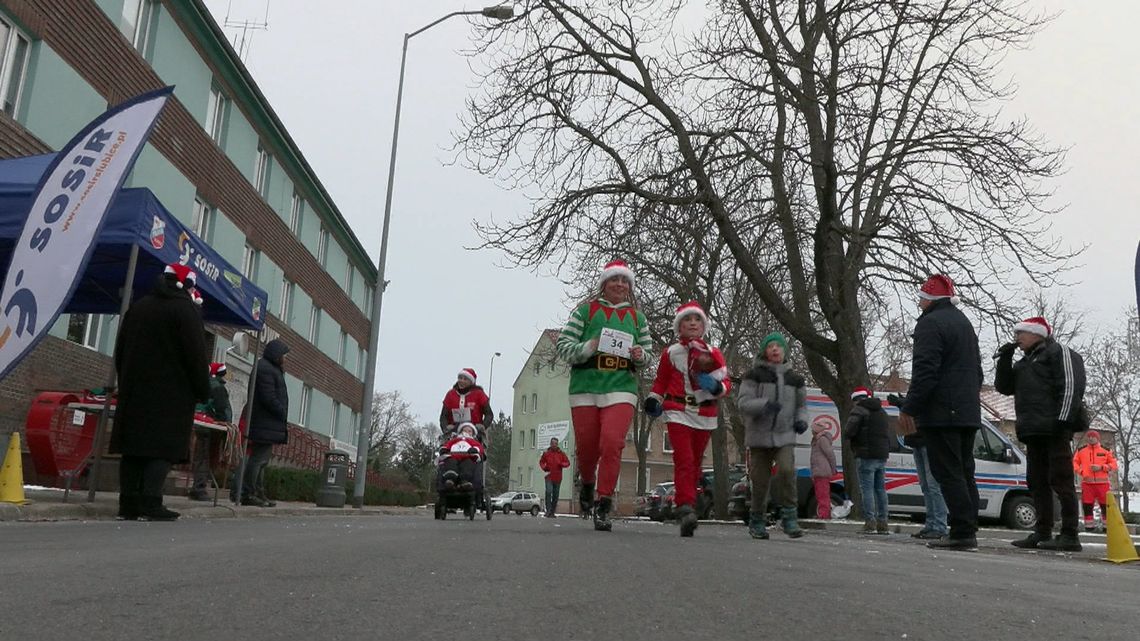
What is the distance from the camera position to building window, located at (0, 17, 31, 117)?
13.9 metres

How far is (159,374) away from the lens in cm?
776

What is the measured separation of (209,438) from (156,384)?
461 centimetres

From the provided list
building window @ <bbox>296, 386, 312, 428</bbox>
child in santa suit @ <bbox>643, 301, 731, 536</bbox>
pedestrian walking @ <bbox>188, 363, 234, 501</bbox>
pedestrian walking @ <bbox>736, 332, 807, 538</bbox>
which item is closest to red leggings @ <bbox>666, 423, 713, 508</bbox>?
child in santa suit @ <bbox>643, 301, 731, 536</bbox>

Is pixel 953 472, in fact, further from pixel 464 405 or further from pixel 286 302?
pixel 286 302

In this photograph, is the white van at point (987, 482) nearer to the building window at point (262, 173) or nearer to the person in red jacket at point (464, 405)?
the person in red jacket at point (464, 405)

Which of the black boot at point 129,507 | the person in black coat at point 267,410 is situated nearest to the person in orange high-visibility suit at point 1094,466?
the person in black coat at point 267,410

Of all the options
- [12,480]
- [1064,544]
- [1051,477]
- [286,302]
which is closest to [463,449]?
[12,480]

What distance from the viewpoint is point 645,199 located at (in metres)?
17.3

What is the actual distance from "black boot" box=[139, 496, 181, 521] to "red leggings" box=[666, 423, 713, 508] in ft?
13.3

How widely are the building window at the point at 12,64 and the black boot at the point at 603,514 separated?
425 inches

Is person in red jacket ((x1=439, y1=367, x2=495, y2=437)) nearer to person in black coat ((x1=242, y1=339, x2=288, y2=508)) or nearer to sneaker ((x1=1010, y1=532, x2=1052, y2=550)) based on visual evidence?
person in black coat ((x1=242, y1=339, x2=288, y2=508))

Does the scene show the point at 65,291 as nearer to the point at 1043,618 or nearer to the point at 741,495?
the point at 1043,618

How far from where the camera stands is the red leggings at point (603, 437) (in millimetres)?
7914

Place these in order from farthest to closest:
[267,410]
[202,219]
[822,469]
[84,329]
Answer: [202,219] → [822,469] → [84,329] → [267,410]
